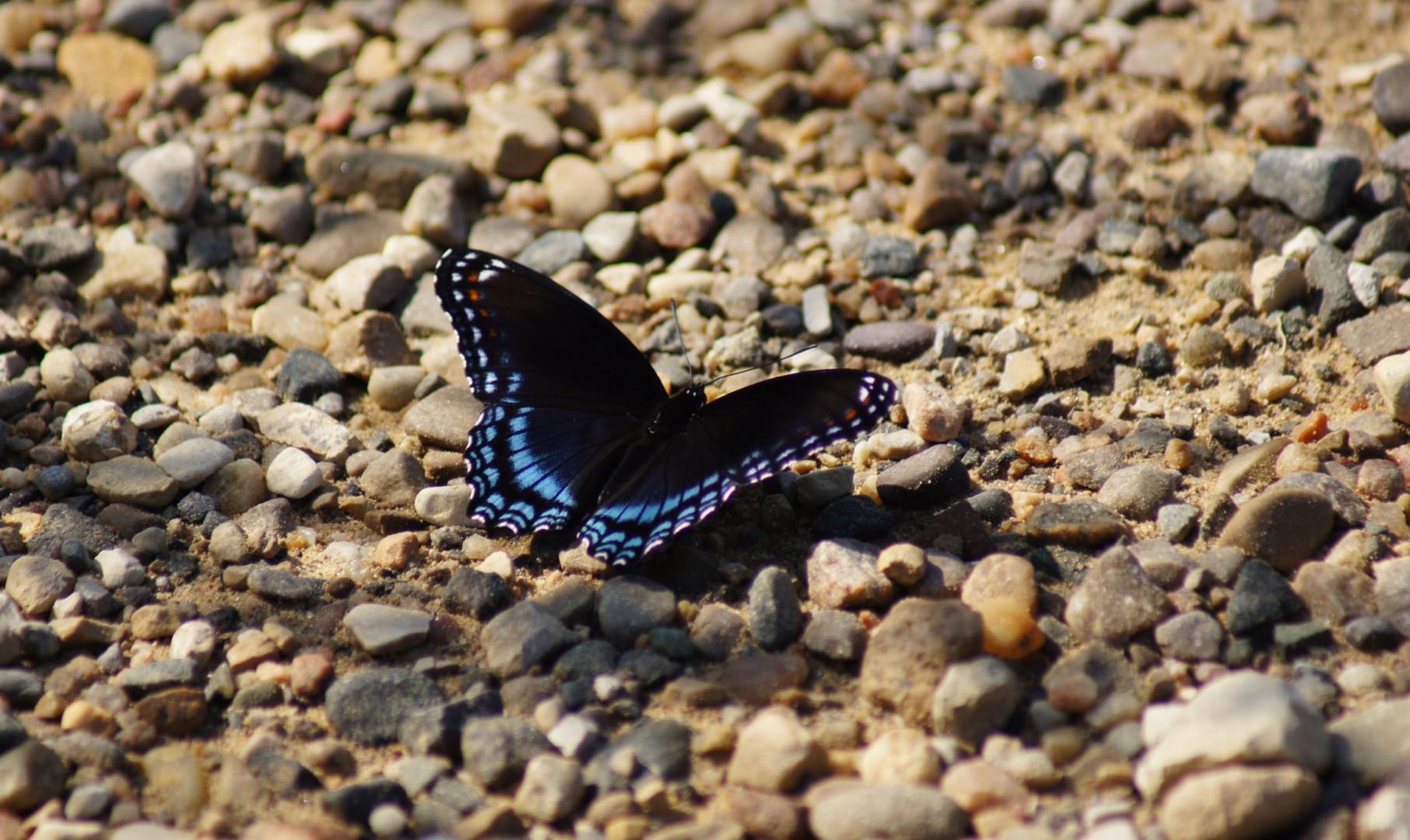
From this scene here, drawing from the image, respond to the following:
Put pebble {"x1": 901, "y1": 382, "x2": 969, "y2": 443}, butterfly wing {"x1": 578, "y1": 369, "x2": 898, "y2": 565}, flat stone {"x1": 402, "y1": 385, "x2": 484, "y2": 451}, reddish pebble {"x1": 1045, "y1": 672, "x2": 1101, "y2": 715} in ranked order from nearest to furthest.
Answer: reddish pebble {"x1": 1045, "y1": 672, "x2": 1101, "y2": 715}
butterfly wing {"x1": 578, "y1": 369, "x2": 898, "y2": 565}
pebble {"x1": 901, "y1": 382, "x2": 969, "y2": 443}
flat stone {"x1": 402, "y1": 385, "x2": 484, "y2": 451}

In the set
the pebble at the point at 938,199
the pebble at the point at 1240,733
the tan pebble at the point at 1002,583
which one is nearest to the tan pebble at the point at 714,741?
the tan pebble at the point at 1002,583

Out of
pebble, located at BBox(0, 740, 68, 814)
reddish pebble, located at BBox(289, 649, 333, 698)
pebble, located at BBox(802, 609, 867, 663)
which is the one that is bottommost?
pebble, located at BBox(802, 609, 867, 663)

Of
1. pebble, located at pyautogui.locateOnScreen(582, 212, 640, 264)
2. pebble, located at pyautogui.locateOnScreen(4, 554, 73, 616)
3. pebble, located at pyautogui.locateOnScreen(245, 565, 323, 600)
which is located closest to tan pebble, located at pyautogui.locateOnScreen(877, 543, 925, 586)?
pebble, located at pyautogui.locateOnScreen(245, 565, 323, 600)

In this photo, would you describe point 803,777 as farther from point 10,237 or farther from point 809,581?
point 10,237

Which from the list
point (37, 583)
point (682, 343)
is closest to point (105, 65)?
point (37, 583)

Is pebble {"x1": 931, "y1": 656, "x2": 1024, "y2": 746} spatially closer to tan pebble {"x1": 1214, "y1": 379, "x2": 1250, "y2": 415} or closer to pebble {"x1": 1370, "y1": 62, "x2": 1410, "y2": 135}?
tan pebble {"x1": 1214, "y1": 379, "x2": 1250, "y2": 415}

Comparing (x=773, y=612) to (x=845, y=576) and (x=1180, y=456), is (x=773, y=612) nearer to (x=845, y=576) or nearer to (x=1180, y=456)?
(x=845, y=576)

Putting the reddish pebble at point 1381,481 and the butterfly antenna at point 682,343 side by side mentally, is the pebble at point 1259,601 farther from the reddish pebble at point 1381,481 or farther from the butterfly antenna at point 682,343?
the butterfly antenna at point 682,343
